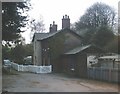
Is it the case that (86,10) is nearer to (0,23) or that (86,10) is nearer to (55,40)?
(55,40)

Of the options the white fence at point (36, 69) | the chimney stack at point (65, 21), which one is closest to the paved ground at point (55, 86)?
the white fence at point (36, 69)

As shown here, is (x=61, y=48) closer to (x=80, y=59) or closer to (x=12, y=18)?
(x=80, y=59)

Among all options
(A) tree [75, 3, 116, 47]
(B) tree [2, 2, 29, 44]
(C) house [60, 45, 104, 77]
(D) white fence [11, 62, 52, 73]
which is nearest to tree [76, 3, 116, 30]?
(A) tree [75, 3, 116, 47]

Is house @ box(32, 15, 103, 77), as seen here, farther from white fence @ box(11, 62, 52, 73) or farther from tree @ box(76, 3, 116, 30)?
tree @ box(76, 3, 116, 30)

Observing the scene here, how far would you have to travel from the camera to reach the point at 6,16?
22.8 m

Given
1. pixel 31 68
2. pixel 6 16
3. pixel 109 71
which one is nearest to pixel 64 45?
pixel 31 68

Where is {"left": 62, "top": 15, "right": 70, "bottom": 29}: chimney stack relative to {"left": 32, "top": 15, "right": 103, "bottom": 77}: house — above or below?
above

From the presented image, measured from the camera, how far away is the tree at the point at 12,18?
22.5 meters

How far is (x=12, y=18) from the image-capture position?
76.7ft

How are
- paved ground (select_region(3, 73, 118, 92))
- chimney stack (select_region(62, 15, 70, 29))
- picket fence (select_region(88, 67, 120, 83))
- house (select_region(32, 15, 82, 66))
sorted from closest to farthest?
1. paved ground (select_region(3, 73, 118, 92))
2. picket fence (select_region(88, 67, 120, 83))
3. house (select_region(32, 15, 82, 66))
4. chimney stack (select_region(62, 15, 70, 29))

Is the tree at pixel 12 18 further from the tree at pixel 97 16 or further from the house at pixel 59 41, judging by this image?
the tree at pixel 97 16

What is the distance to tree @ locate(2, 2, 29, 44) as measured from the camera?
73.8 ft

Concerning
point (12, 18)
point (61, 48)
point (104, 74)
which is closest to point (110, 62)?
point (104, 74)

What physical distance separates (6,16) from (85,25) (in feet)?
129
